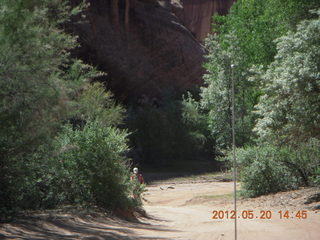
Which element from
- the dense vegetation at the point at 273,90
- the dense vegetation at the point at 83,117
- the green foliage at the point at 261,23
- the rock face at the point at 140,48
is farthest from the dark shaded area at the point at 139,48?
the dense vegetation at the point at 83,117

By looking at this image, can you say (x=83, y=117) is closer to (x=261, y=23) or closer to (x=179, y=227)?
(x=179, y=227)

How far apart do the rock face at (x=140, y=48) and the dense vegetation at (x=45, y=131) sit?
28300mm

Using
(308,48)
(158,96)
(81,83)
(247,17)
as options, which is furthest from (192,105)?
(81,83)

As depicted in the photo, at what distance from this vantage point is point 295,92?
1471 centimetres

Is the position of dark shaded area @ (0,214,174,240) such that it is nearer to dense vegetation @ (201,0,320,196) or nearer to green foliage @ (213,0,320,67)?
dense vegetation @ (201,0,320,196)

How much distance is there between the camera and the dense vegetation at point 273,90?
48.5ft

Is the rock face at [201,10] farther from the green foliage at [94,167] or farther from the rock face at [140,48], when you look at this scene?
the green foliage at [94,167]

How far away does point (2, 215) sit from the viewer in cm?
1127

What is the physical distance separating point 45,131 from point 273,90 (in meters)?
8.90

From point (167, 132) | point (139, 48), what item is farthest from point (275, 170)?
point (139, 48)

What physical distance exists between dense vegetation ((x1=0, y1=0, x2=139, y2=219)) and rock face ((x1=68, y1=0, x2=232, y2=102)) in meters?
28.3

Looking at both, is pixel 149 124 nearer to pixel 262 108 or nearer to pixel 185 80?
pixel 185 80

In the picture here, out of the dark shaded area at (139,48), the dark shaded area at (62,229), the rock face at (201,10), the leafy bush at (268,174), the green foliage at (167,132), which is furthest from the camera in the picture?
the rock face at (201,10)

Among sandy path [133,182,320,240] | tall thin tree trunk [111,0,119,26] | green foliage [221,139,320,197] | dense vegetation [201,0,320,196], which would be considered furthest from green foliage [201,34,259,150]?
tall thin tree trunk [111,0,119,26]
